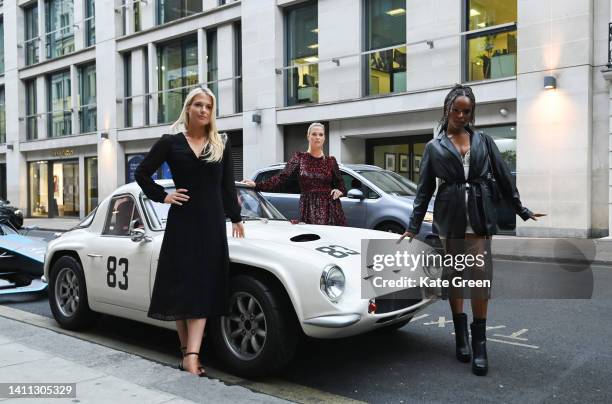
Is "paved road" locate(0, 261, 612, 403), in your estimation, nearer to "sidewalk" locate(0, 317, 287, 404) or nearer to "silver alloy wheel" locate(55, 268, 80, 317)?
"silver alloy wheel" locate(55, 268, 80, 317)

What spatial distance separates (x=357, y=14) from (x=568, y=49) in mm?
6178

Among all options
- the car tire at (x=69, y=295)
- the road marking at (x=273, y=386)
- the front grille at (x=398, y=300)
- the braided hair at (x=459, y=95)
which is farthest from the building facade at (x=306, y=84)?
the braided hair at (x=459, y=95)

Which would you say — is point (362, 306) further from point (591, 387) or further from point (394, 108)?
point (394, 108)

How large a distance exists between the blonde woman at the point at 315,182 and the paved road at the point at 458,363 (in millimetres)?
1256

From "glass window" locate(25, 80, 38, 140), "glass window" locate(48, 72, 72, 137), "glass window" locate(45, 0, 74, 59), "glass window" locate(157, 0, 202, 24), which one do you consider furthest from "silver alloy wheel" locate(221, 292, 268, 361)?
"glass window" locate(25, 80, 38, 140)

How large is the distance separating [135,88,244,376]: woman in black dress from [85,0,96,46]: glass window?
24.6m

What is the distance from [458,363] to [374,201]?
18.0ft

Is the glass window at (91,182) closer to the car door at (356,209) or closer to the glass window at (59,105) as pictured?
the glass window at (59,105)

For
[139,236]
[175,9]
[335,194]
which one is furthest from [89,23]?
[139,236]

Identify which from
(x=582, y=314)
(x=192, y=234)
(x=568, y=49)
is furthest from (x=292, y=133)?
(x=192, y=234)

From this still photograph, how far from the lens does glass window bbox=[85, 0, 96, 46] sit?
26.1 m

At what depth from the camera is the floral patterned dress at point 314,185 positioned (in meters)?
5.65

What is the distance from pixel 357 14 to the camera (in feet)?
55.7

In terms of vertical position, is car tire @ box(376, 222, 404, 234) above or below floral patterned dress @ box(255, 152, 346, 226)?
below
